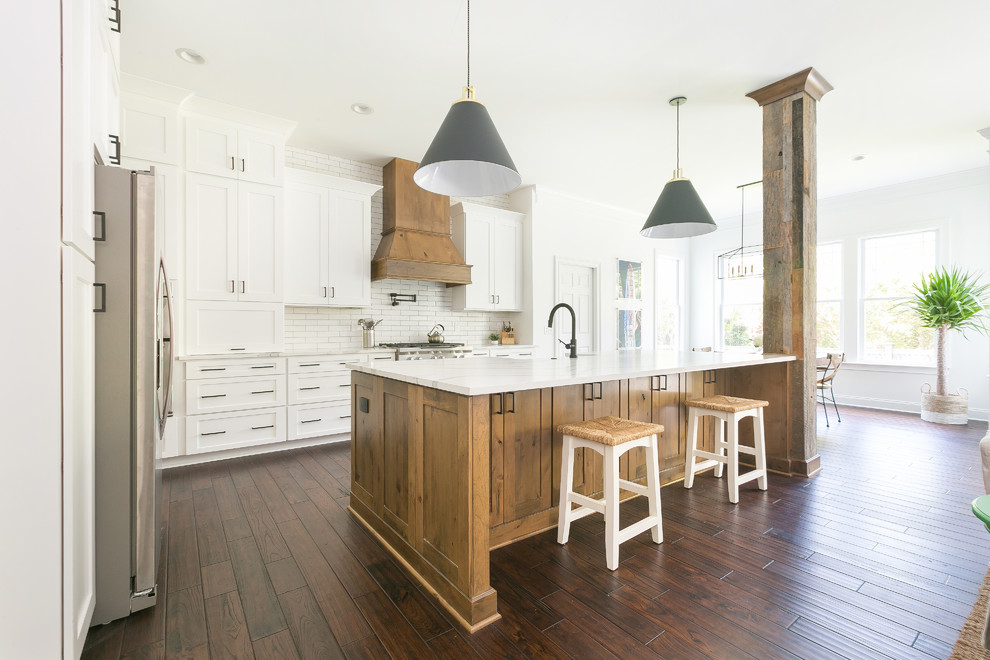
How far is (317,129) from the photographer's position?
4508mm

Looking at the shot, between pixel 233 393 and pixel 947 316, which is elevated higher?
pixel 947 316

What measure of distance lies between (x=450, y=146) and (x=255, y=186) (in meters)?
2.97

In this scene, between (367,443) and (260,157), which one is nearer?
(367,443)

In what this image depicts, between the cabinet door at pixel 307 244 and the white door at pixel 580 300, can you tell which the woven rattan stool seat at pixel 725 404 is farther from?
the cabinet door at pixel 307 244

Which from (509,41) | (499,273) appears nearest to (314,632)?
(509,41)

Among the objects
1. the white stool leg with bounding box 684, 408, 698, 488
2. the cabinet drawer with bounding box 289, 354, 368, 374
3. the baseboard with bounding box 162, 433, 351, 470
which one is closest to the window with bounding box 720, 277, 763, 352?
the white stool leg with bounding box 684, 408, 698, 488

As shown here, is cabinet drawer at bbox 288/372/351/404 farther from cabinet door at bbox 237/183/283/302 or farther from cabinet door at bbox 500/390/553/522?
cabinet door at bbox 500/390/553/522

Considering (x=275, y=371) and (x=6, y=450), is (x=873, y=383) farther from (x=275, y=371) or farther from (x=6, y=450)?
(x=6, y=450)

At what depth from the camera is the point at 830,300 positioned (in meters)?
6.80

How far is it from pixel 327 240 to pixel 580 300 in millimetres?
3909

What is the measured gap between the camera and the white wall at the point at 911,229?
5.55 m

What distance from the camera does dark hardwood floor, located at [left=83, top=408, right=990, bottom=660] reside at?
1.59 m

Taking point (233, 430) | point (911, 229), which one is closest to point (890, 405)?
point (911, 229)

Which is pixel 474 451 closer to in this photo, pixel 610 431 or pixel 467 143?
pixel 610 431
